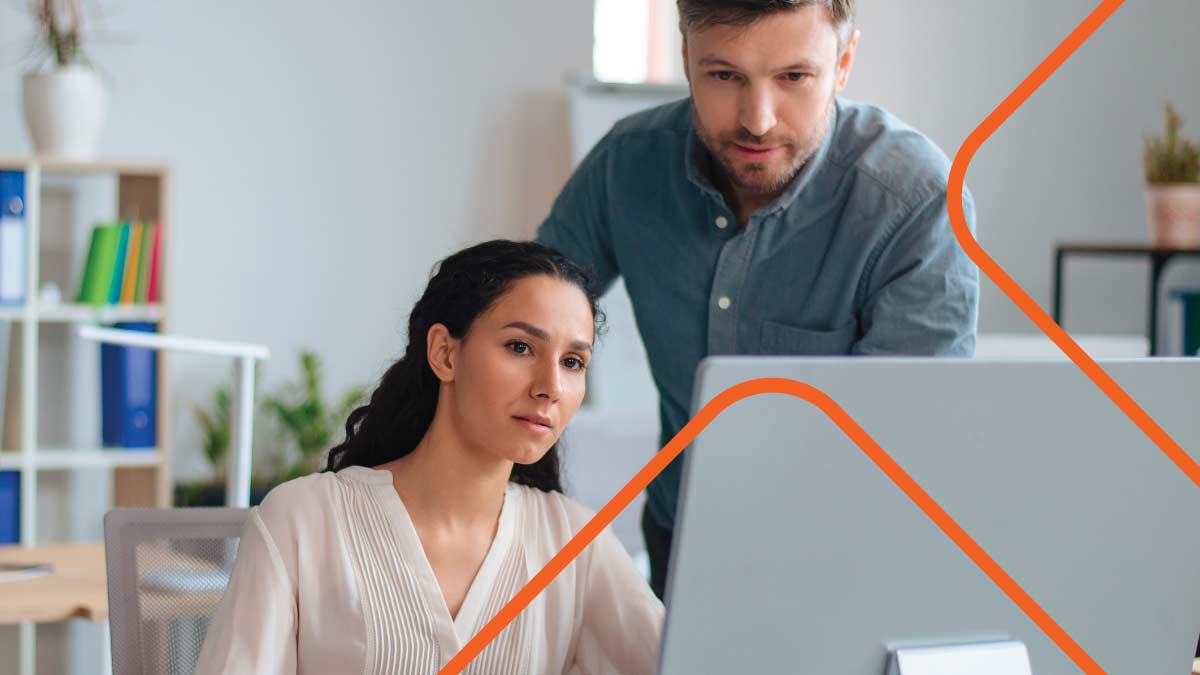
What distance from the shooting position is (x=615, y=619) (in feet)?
4.43

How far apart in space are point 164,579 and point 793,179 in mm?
800

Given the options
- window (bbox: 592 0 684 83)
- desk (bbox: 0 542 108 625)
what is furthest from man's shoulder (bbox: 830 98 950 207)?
window (bbox: 592 0 684 83)

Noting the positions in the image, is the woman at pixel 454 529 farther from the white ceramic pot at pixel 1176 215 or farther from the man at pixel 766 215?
the white ceramic pot at pixel 1176 215

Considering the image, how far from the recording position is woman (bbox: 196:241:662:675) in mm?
1275

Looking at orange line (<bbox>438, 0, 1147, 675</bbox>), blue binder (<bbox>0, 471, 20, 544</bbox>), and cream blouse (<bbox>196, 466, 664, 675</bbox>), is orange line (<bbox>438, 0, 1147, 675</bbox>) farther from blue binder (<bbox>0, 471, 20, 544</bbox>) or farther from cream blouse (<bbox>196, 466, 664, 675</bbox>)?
blue binder (<bbox>0, 471, 20, 544</bbox>)

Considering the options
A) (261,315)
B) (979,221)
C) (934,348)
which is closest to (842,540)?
(934,348)

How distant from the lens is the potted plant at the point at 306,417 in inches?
154

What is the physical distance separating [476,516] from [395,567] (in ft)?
0.31

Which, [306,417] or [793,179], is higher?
[793,179]

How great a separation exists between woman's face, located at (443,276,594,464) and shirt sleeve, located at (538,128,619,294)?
49 cm

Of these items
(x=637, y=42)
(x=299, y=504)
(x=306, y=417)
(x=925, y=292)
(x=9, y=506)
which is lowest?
(x=9, y=506)

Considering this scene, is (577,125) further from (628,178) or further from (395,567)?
(395,567)

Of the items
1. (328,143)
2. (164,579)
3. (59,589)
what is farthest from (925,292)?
(328,143)

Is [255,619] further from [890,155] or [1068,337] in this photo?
[890,155]
